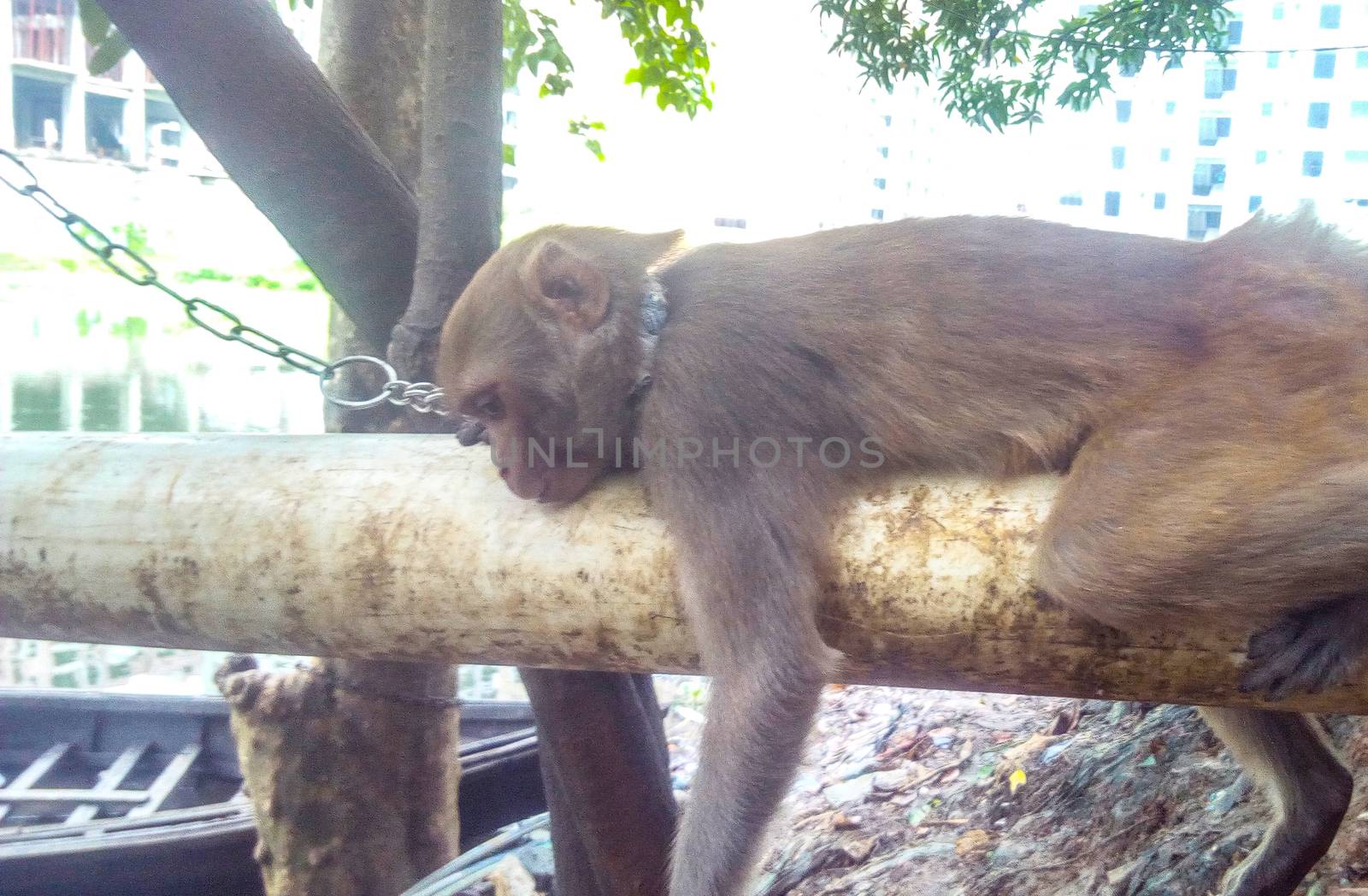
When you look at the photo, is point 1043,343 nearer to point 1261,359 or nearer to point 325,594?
point 1261,359

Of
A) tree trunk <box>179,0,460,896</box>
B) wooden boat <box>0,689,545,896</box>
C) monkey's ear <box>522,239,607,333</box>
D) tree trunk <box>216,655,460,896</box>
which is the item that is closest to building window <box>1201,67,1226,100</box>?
monkey's ear <box>522,239,607,333</box>

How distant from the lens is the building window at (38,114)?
930cm

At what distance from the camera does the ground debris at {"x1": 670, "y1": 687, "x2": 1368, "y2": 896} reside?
11.9ft

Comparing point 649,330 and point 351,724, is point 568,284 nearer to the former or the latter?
point 649,330

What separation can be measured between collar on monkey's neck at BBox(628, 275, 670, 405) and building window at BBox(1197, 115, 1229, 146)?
3.50 meters

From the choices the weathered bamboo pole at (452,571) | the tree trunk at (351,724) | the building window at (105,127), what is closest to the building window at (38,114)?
the building window at (105,127)

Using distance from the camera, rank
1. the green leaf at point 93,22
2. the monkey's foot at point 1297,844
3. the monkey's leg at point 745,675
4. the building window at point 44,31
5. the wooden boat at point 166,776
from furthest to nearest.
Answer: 1. the building window at point 44,31
2. the wooden boat at point 166,776
3. the green leaf at point 93,22
4. the monkey's foot at point 1297,844
5. the monkey's leg at point 745,675

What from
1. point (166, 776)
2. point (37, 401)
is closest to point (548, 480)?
point (166, 776)

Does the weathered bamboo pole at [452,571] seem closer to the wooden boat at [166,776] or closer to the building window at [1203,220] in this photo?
the building window at [1203,220]

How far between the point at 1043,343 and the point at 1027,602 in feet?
2.58

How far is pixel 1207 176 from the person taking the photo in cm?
485

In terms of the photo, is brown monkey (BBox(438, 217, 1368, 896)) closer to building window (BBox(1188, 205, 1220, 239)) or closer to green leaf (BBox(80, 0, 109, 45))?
green leaf (BBox(80, 0, 109, 45))

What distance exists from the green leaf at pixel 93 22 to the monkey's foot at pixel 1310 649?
Result: 4417 millimetres

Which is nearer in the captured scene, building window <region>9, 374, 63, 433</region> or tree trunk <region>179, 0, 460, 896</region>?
tree trunk <region>179, 0, 460, 896</region>
